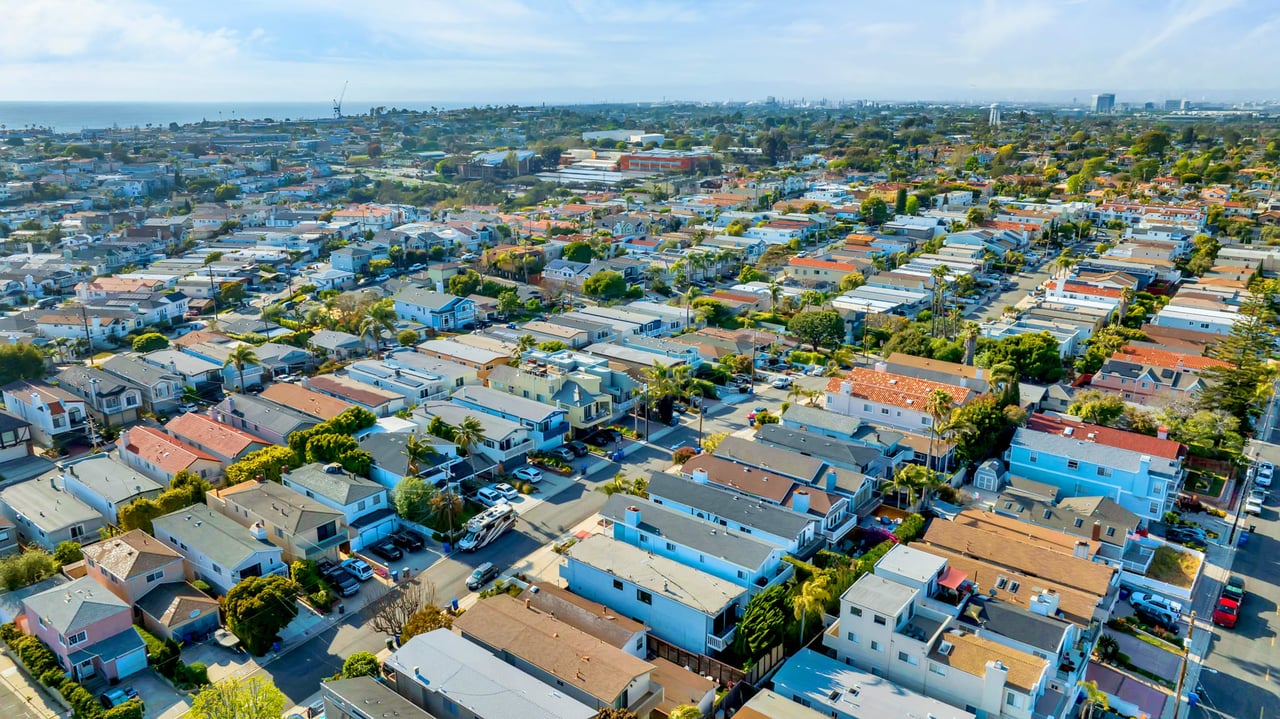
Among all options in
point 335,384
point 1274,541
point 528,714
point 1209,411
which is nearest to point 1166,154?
point 1209,411

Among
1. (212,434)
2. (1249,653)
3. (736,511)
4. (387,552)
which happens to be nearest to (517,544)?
(387,552)

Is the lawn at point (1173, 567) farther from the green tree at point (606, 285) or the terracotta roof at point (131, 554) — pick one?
the green tree at point (606, 285)

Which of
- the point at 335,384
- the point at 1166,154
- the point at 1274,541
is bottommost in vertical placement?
the point at 1274,541

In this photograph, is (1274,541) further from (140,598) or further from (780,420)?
(140,598)

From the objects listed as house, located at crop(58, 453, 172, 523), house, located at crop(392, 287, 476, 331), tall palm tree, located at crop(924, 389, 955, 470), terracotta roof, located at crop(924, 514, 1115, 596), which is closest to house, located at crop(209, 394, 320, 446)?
house, located at crop(58, 453, 172, 523)

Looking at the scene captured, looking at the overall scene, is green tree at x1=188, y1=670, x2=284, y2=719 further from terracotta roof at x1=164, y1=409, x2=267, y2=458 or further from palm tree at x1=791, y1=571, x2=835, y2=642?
terracotta roof at x1=164, y1=409, x2=267, y2=458

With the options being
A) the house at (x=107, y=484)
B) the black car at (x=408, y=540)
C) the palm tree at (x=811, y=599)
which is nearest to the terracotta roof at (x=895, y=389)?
the palm tree at (x=811, y=599)
